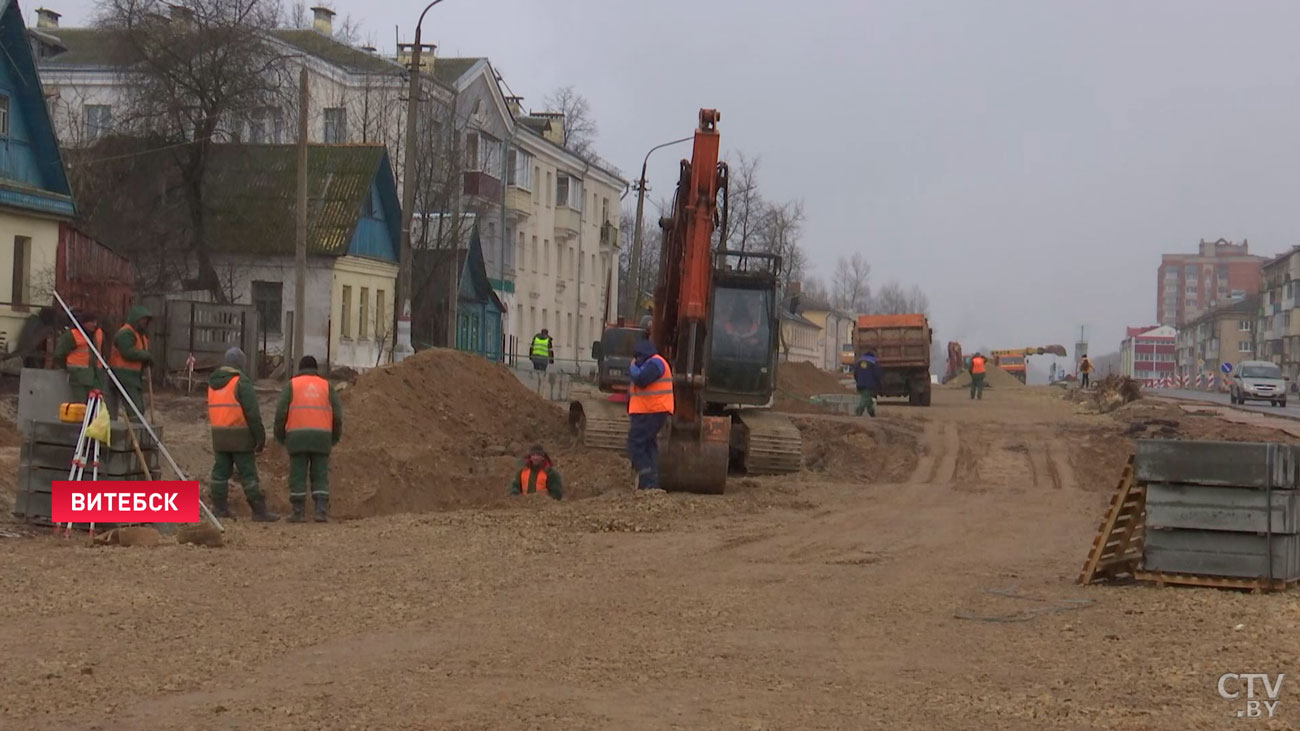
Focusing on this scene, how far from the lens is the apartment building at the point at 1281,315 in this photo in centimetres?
11286

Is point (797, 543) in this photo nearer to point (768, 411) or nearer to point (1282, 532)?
point (1282, 532)

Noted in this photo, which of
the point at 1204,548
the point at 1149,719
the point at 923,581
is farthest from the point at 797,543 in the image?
the point at 1149,719

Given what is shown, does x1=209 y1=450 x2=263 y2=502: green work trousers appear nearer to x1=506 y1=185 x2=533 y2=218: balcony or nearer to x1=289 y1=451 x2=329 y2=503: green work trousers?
x1=289 y1=451 x2=329 y2=503: green work trousers

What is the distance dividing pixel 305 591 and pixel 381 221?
36.5 metres

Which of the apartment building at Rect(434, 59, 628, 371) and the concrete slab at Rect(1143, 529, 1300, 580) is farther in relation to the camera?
the apartment building at Rect(434, 59, 628, 371)

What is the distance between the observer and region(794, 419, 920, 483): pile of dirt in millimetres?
24094

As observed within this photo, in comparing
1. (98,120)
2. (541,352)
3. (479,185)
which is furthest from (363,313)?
(479,185)

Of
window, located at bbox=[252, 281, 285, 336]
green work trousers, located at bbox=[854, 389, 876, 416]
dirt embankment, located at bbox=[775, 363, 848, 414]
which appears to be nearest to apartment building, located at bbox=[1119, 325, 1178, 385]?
dirt embankment, located at bbox=[775, 363, 848, 414]

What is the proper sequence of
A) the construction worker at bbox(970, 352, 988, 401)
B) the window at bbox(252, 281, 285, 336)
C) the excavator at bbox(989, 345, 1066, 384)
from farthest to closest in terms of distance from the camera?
the excavator at bbox(989, 345, 1066, 384), the construction worker at bbox(970, 352, 988, 401), the window at bbox(252, 281, 285, 336)

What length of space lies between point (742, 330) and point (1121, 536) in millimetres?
8508

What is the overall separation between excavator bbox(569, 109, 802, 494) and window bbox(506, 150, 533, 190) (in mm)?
41280

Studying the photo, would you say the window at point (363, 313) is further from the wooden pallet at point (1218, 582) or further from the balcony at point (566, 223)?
the wooden pallet at point (1218, 582)

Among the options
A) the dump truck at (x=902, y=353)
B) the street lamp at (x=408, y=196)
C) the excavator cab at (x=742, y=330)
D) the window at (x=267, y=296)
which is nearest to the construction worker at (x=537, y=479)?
the excavator cab at (x=742, y=330)

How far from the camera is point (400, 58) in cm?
5931
